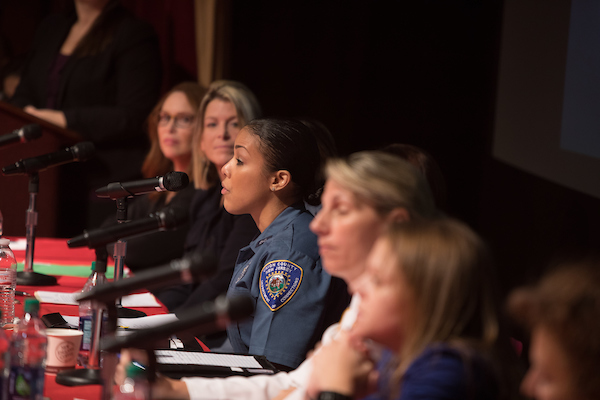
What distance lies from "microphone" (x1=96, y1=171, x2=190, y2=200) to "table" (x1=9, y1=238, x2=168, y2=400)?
426mm

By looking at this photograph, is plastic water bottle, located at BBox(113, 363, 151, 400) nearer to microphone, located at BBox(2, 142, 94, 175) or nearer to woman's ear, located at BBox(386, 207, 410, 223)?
woman's ear, located at BBox(386, 207, 410, 223)

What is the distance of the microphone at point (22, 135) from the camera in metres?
2.63

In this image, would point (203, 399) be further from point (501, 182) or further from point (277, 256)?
point (501, 182)

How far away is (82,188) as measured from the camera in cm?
432

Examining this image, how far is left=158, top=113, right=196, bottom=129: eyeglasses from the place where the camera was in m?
4.05

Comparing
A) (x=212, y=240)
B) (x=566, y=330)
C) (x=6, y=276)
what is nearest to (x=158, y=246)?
(x=212, y=240)

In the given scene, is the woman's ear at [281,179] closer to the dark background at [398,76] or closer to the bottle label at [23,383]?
the bottle label at [23,383]

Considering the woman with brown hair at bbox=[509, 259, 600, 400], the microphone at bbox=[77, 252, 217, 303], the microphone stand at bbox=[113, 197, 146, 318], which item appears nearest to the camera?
the woman with brown hair at bbox=[509, 259, 600, 400]

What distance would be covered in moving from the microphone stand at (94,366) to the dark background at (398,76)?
310 cm

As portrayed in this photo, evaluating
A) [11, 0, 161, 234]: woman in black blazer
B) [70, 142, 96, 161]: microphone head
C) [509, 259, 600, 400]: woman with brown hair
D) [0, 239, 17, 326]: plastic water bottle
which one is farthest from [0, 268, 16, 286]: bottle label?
[11, 0, 161, 234]: woman in black blazer

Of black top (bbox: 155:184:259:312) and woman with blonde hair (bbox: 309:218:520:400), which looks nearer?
woman with blonde hair (bbox: 309:218:520:400)

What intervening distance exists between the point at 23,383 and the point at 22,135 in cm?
159

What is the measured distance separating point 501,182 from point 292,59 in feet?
6.03

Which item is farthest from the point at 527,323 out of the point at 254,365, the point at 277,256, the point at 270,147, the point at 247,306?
the point at 270,147
